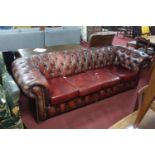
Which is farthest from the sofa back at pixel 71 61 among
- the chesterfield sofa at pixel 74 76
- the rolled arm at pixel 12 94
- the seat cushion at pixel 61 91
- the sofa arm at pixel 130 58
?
the rolled arm at pixel 12 94

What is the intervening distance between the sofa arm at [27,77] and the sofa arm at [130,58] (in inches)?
69.9

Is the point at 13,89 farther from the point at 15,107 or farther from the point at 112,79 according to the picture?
the point at 112,79

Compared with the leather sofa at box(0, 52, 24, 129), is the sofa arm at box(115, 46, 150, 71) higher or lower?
higher

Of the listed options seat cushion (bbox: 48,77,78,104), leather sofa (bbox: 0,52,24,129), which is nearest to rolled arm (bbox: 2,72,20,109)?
leather sofa (bbox: 0,52,24,129)

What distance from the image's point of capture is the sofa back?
9.05ft

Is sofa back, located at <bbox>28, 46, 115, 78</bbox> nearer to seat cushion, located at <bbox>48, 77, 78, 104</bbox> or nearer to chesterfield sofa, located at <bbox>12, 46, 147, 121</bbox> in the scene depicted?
chesterfield sofa, located at <bbox>12, 46, 147, 121</bbox>

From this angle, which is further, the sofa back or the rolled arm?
the sofa back

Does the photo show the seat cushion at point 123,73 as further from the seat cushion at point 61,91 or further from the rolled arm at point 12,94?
the rolled arm at point 12,94

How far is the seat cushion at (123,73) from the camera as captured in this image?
3107 mm

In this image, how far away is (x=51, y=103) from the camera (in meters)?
2.40

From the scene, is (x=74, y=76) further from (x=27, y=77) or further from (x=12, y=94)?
(x=12, y=94)

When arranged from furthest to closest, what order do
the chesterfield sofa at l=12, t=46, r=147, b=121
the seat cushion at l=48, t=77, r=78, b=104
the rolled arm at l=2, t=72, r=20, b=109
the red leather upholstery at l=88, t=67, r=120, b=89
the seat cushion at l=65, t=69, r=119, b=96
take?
1. the red leather upholstery at l=88, t=67, r=120, b=89
2. the seat cushion at l=65, t=69, r=119, b=96
3. the seat cushion at l=48, t=77, r=78, b=104
4. the chesterfield sofa at l=12, t=46, r=147, b=121
5. the rolled arm at l=2, t=72, r=20, b=109

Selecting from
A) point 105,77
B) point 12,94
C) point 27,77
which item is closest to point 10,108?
point 12,94
